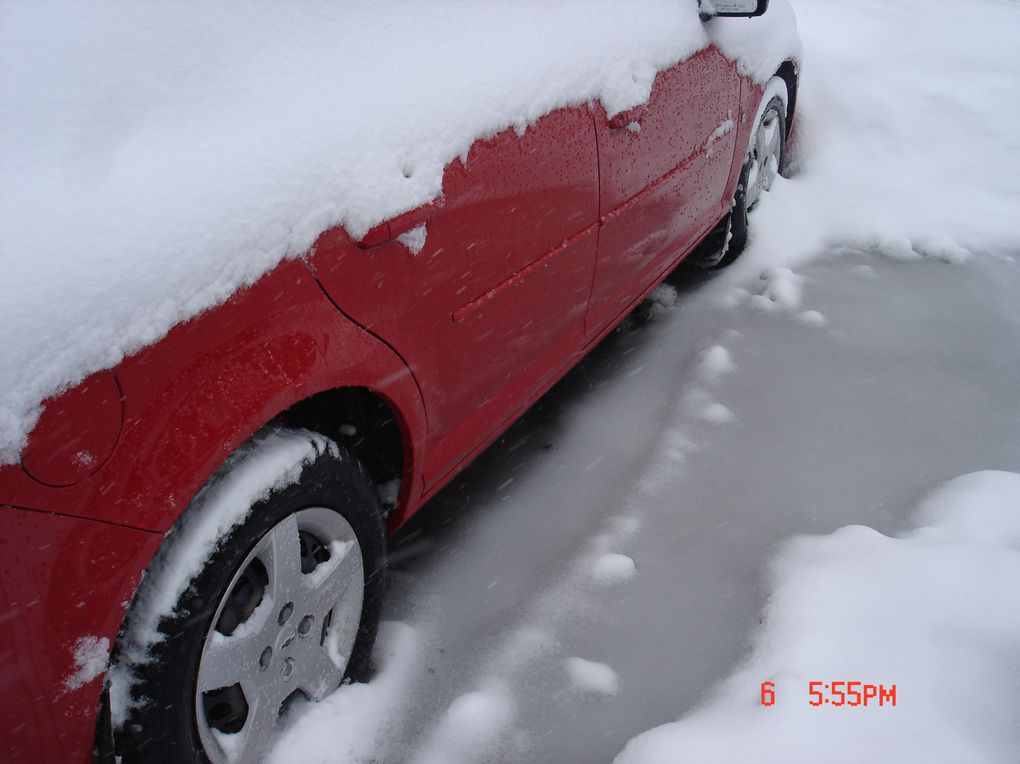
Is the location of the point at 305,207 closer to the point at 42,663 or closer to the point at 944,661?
the point at 42,663

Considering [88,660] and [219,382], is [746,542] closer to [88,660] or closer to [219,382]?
[219,382]

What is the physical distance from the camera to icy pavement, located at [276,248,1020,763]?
1818mm

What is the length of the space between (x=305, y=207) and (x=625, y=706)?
50.8 inches

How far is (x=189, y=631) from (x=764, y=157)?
3388 mm

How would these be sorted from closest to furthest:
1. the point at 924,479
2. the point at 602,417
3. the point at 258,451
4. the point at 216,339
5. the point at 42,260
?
1. the point at 42,260
2. the point at 216,339
3. the point at 258,451
4. the point at 924,479
5. the point at 602,417

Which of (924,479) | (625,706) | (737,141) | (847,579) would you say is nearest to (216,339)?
(625,706)

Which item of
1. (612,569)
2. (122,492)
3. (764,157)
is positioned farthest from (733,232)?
(122,492)

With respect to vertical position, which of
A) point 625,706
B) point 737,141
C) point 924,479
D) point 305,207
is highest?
point 305,207

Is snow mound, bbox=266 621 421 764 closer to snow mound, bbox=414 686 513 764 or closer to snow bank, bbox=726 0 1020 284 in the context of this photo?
snow mound, bbox=414 686 513 764

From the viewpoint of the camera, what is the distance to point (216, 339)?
121 centimetres

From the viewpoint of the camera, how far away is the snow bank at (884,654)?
65.3 inches

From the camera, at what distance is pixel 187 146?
3.85 ft

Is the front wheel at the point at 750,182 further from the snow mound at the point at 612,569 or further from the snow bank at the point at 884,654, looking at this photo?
the snow mound at the point at 612,569

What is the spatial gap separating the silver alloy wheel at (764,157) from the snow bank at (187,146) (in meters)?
2.23
